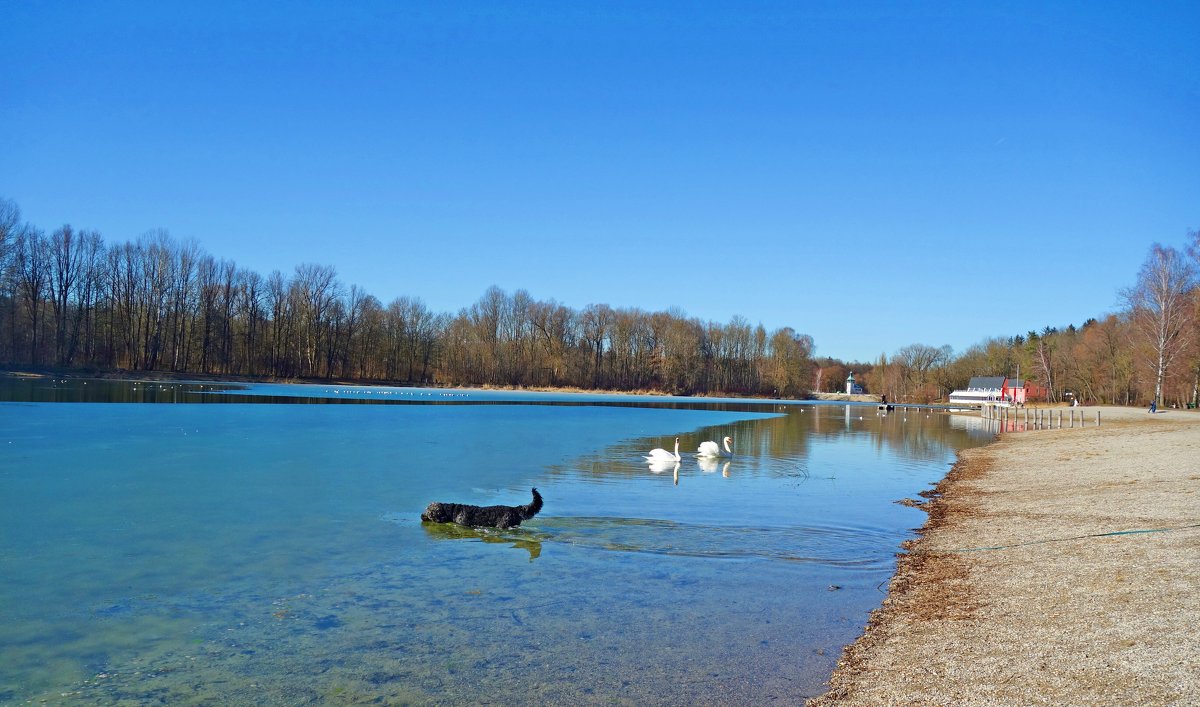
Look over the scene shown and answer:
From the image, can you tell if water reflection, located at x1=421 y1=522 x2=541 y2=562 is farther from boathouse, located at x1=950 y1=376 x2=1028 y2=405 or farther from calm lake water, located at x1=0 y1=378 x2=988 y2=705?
boathouse, located at x1=950 y1=376 x2=1028 y2=405

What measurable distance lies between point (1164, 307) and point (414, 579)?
55.0 metres

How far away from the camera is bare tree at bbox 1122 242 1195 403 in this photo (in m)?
47.3

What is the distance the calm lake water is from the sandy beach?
46cm

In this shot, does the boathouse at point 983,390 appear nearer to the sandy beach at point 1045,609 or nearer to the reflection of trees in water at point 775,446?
the reflection of trees in water at point 775,446

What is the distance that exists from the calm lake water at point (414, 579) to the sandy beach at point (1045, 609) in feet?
1.50

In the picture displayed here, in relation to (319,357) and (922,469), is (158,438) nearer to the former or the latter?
(922,469)

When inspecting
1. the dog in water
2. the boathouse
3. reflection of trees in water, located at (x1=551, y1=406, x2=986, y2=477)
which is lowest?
reflection of trees in water, located at (x1=551, y1=406, x2=986, y2=477)

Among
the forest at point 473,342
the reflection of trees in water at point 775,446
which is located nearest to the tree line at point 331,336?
the forest at point 473,342

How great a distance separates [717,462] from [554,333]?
8031 cm

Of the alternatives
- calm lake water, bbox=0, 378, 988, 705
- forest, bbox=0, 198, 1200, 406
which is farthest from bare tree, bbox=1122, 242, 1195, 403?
calm lake water, bbox=0, 378, 988, 705

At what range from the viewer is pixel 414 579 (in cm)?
763

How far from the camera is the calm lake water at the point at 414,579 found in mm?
5137

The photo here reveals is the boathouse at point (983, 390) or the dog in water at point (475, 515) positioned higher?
the boathouse at point (983, 390)

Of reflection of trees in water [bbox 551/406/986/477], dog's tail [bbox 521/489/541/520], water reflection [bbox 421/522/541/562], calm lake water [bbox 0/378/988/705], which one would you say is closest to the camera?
calm lake water [bbox 0/378/988/705]
